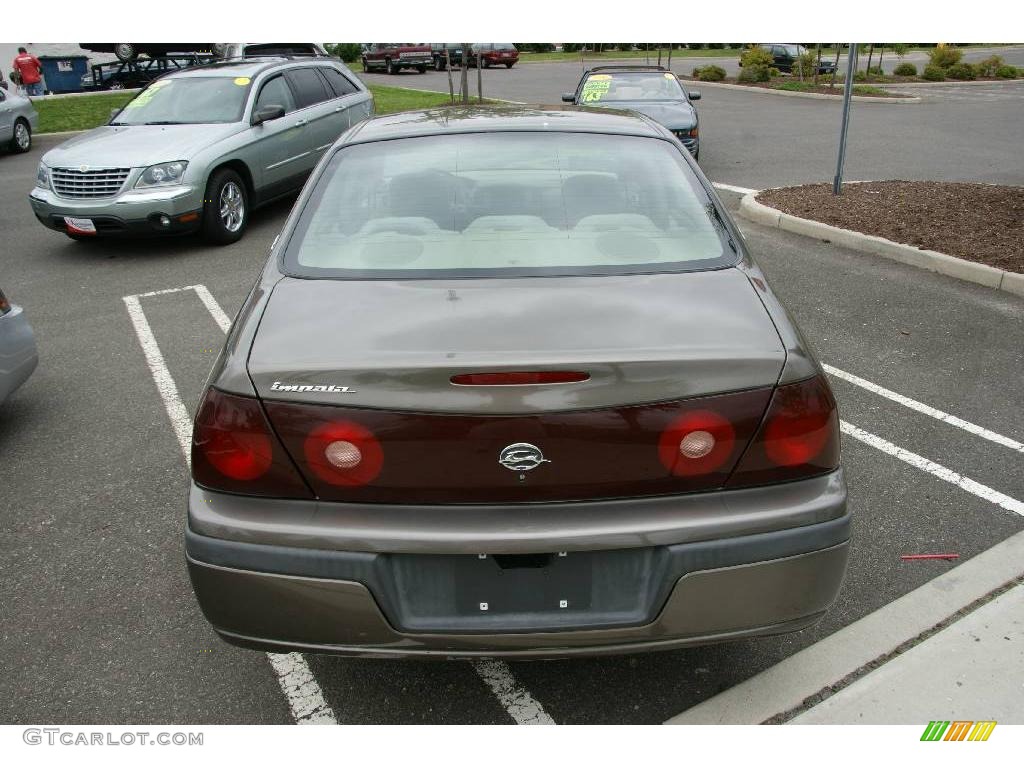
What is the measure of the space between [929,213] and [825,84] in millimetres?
19583

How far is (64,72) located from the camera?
28.5 m

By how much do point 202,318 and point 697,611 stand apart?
5093 millimetres

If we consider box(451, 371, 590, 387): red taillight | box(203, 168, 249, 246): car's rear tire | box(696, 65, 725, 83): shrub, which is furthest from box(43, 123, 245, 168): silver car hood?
box(696, 65, 725, 83): shrub

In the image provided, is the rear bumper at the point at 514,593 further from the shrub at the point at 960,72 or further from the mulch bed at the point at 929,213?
the shrub at the point at 960,72

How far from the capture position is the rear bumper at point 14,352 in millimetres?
4328

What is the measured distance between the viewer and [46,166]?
805 cm

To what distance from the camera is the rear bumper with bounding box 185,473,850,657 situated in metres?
2.09

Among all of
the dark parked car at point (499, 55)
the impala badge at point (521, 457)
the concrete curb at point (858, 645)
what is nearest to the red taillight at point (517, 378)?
the impala badge at point (521, 457)

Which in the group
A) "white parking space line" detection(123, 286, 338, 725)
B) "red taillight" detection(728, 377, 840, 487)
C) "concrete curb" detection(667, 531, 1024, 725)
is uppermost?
"red taillight" detection(728, 377, 840, 487)

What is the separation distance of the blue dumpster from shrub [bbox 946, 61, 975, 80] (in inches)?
1150

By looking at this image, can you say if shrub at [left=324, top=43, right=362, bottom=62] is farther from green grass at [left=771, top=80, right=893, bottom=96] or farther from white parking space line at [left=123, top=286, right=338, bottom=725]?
white parking space line at [left=123, top=286, right=338, bottom=725]

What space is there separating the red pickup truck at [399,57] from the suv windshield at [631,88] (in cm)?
2335

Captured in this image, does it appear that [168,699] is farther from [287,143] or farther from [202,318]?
[287,143]
